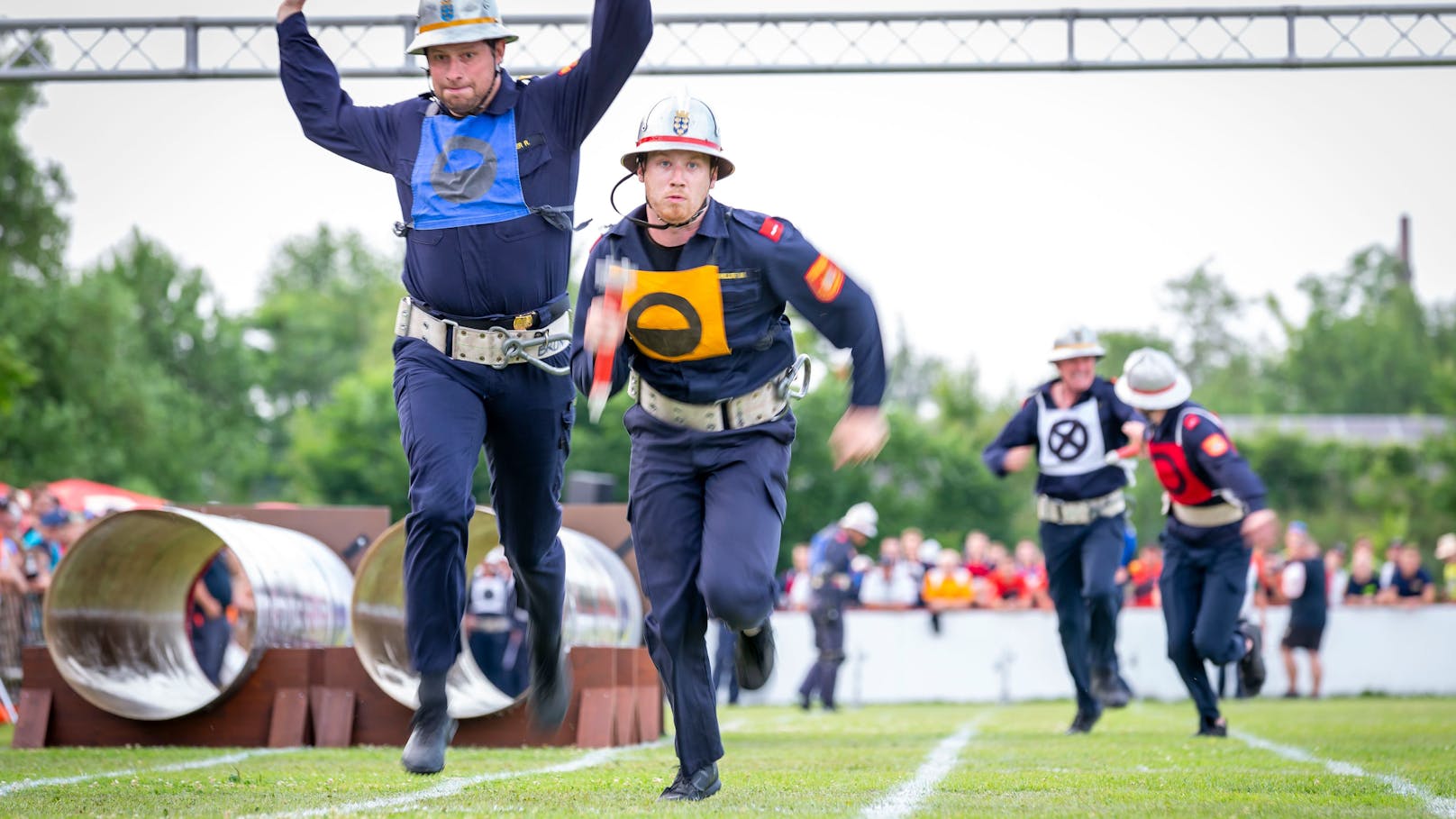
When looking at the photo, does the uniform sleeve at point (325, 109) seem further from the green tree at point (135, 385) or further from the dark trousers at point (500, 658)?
the green tree at point (135, 385)

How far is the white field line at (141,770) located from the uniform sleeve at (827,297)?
3.85m

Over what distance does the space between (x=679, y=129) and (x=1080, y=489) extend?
7.21m

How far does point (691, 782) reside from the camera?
7.19 meters

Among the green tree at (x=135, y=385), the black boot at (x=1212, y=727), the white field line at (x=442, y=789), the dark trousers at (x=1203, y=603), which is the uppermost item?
the green tree at (x=135, y=385)

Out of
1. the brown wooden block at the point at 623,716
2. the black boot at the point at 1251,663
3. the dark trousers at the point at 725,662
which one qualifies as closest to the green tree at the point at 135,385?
the dark trousers at the point at 725,662

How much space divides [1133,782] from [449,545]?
130 inches

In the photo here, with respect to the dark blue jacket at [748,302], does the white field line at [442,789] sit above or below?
below

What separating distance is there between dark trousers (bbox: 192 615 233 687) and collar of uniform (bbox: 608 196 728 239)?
12663mm

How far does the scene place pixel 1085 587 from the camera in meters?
13.6

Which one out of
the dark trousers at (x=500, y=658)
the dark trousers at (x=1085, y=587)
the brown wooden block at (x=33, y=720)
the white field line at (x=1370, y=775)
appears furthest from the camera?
the dark trousers at (x=500, y=658)

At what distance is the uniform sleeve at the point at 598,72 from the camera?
765 cm

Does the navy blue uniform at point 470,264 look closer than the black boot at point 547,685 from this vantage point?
Yes

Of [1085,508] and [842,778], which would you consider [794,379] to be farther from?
[1085,508]

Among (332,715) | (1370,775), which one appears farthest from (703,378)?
(332,715)
